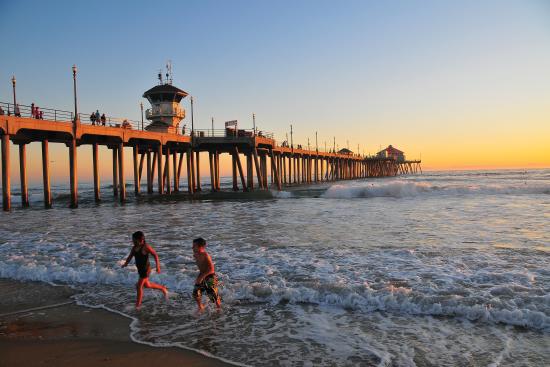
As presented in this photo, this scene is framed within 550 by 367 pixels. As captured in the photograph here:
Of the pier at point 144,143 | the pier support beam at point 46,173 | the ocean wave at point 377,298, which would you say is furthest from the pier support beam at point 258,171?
the ocean wave at point 377,298

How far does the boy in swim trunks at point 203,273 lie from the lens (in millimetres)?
5949

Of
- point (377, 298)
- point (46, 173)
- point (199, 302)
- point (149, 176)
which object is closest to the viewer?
point (199, 302)

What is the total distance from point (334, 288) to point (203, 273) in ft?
7.66

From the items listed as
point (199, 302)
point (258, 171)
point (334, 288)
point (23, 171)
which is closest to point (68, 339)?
point (199, 302)

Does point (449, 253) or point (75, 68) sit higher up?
point (75, 68)

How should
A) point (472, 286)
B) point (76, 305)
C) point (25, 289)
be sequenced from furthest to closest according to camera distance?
point (25, 289) < point (472, 286) < point (76, 305)

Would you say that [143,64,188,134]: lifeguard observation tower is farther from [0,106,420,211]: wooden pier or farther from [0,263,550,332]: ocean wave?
[0,263,550,332]: ocean wave

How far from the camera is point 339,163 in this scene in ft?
273

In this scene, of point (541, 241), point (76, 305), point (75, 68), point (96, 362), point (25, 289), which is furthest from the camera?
point (75, 68)

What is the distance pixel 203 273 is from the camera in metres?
6.02

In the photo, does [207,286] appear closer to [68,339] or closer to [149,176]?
[68,339]

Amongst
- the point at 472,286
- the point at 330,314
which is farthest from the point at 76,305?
the point at 472,286

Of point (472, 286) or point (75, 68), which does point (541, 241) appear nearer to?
point (472, 286)

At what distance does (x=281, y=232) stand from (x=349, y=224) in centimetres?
325
